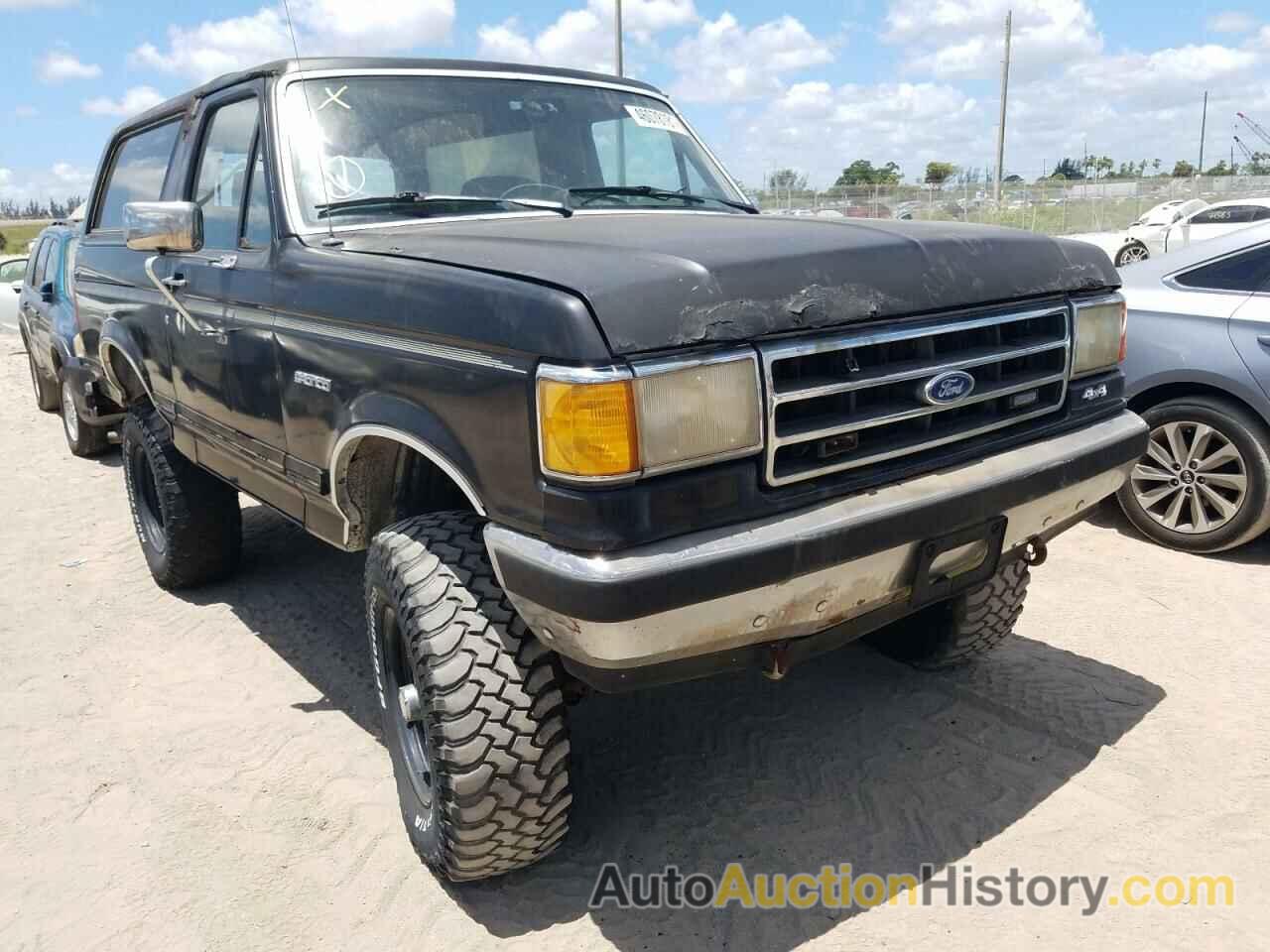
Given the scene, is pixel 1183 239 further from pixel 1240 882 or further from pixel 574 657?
pixel 574 657

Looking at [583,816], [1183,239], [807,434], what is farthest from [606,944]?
[1183,239]

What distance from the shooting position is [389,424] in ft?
8.21

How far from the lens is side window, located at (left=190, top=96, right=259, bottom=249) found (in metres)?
3.45

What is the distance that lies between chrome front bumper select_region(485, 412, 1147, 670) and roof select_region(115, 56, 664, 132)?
199 centimetres

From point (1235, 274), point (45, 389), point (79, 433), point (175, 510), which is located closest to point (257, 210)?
point (175, 510)

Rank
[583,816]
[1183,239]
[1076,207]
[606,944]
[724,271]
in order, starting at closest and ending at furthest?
[724,271]
[606,944]
[583,816]
[1183,239]
[1076,207]

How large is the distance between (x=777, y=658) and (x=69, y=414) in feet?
24.7

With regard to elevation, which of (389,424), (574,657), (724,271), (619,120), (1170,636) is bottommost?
(1170,636)

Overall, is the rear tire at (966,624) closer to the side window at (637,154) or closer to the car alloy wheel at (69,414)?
the side window at (637,154)

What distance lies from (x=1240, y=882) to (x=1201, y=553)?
261 centimetres

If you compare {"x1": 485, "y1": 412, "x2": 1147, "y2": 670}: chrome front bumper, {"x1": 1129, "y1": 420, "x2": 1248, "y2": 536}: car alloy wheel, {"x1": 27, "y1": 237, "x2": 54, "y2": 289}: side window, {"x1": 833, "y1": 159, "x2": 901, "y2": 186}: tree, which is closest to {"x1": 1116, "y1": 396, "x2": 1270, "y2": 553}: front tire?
{"x1": 1129, "y1": 420, "x2": 1248, "y2": 536}: car alloy wheel

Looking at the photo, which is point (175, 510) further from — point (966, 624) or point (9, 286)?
point (9, 286)

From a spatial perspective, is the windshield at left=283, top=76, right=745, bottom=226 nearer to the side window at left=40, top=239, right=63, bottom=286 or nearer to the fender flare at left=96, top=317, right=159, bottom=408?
the fender flare at left=96, top=317, right=159, bottom=408

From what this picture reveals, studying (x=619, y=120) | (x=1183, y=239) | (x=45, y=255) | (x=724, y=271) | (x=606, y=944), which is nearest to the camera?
(x=724, y=271)
